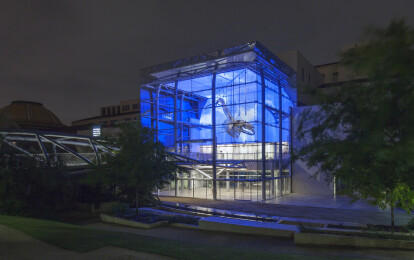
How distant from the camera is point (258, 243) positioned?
36.7 ft

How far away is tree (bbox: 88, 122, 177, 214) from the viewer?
637 inches

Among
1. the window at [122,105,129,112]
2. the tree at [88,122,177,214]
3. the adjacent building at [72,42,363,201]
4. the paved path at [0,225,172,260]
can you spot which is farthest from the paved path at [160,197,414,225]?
the window at [122,105,129,112]

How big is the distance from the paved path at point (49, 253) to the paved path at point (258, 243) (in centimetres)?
320

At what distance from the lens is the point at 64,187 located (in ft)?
60.4

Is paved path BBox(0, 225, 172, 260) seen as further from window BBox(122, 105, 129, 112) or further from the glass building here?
window BBox(122, 105, 129, 112)

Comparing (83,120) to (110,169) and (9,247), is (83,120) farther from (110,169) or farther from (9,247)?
(9,247)

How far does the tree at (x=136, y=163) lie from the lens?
53.1ft

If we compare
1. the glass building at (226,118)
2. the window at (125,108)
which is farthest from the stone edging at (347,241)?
the window at (125,108)

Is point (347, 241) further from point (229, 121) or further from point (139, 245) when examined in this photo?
point (229, 121)

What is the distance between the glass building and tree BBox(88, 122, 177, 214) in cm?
890

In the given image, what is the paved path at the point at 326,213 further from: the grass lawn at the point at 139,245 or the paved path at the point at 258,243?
the grass lawn at the point at 139,245

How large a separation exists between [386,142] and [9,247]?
10.1 metres

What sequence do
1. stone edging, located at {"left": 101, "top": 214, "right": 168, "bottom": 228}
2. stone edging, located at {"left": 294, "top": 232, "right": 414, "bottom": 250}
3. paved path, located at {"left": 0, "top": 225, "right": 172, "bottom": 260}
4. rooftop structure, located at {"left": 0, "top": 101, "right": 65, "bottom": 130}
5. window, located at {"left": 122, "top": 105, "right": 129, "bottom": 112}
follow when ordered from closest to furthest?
paved path, located at {"left": 0, "top": 225, "right": 172, "bottom": 260} < stone edging, located at {"left": 294, "top": 232, "right": 414, "bottom": 250} < stone edging, located at {"left": 101, "top": 214, "right": 168, "bottom": 228} < rooftop structure, located at {"left": 0, "top": 101, "right": 65, "bottom": 130} < window, located at {"left": 122, "top": 105, "right": 129, "bottom": 112}

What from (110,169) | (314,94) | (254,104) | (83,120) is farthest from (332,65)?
(83,120)
